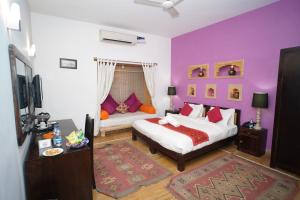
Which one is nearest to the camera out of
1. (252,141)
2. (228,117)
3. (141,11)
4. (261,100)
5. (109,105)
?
(261,100)

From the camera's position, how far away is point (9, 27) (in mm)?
1287

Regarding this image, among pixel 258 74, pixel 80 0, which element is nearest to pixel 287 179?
pixel 258 74

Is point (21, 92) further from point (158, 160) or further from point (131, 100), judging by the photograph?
point (131, 100)

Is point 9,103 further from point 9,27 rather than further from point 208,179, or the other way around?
point 208,179

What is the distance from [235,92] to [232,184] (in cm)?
207

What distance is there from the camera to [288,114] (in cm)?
235

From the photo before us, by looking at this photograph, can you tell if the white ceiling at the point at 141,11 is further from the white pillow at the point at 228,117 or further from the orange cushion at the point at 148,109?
the orange cushion at the point at 148,109

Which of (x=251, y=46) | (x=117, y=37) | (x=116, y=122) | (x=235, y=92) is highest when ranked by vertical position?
(x=117, y=37)

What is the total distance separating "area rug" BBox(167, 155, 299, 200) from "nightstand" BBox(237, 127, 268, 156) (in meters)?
0.42

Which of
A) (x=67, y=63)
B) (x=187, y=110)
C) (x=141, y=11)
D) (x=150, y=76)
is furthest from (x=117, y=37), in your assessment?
(x=187, y=110)

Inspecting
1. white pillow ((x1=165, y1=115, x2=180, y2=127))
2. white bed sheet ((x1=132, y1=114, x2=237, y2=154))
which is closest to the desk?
white bed sheet ((x1=132, y1=114, x2=237, y2=154))

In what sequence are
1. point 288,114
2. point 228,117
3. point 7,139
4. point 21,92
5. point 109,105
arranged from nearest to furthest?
point 7,139, point 21,92, point 288,114, point 228,117, point 109,105

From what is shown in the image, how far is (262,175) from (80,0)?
165 inches

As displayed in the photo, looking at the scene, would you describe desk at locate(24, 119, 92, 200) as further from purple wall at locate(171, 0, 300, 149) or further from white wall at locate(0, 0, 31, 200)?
purple wall at locate(171, 0, 300, 149)
